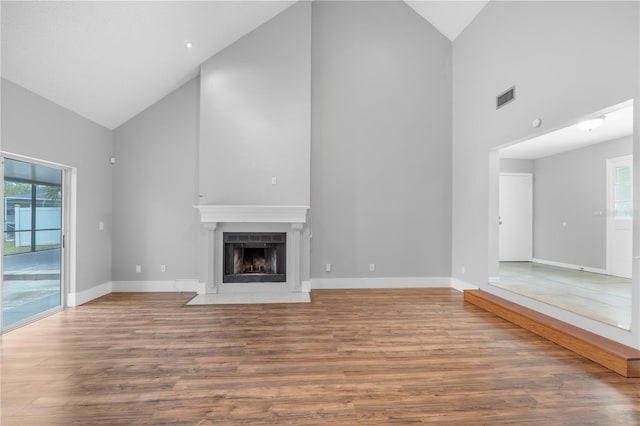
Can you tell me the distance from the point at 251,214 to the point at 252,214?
0.6 inches

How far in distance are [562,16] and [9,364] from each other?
6061 mm

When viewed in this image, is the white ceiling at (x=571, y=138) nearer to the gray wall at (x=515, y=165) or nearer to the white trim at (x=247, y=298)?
the gray wall at (x=515, y=165)

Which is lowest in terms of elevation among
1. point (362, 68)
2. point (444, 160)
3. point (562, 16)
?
point (444, 160)

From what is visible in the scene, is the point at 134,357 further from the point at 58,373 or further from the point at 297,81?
the point at 297,81

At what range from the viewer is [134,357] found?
103 inches

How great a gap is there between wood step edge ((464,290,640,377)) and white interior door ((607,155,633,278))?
3.85 meters

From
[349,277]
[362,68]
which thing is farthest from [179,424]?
[362,68]

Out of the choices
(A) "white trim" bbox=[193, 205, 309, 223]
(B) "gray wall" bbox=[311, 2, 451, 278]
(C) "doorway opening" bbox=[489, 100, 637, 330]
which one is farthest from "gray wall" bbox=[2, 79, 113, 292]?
(C) "doorway opening" bbox=[489, 100, 637, 330]

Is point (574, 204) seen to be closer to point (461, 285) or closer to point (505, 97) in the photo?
point (461, 285)

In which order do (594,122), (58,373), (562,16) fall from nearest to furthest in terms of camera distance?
(58,373), (562,16), (594,122)

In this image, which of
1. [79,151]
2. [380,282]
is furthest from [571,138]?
[79,151]

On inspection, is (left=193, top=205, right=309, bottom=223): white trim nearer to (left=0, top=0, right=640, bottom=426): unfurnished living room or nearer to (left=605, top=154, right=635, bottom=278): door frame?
(left=0, top=0, right=640, bottom=426): unfurnished living room

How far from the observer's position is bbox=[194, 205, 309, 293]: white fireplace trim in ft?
14.9

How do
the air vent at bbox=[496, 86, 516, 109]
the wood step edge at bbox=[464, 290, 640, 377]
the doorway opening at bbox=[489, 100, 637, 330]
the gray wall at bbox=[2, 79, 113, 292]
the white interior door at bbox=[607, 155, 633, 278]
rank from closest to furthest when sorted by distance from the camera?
the wood step edge at bbox=[464, 290, 640, 377] < the gray wall at bbox=[2, 79, 113, 292] < the air vent at bbox=[496, 86, 516, 109] < the doorway opening at bbox=[489, 100, 637, 330] < the white interior door at bbox=[607, 155, 633, 278]
